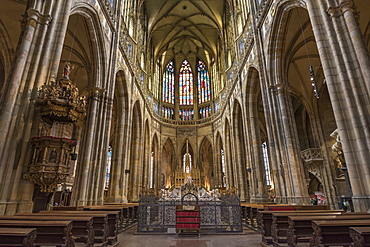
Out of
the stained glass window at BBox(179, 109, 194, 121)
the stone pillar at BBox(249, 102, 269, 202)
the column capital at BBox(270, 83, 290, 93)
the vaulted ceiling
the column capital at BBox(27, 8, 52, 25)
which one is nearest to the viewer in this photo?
the column capital at BBox(27, 8, 52, 25)

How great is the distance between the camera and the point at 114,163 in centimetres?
1570

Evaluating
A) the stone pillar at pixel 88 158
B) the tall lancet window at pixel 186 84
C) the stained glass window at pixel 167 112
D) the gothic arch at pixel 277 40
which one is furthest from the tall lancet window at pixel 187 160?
the gothic arch at pixel 277 40

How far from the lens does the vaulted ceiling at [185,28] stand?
26203 millimetres

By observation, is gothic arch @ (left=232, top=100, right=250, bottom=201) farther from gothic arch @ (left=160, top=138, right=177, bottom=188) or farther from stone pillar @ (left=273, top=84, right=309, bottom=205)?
gothic arch @ (left=160, top=138, right=177, bottom=188)

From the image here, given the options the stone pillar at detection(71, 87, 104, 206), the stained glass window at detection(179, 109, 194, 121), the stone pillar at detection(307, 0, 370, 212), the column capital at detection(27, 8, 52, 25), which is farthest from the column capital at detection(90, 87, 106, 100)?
the stained glass window at detection(179, 109, 194, 121)

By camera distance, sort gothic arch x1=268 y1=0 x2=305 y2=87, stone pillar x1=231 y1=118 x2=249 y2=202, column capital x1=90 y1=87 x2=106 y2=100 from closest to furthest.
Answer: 1. gothic arch x1=268 y1=0 x2=305 y2=87
2. column capital x1=90 y1=87 x2=106 y2=100
3. stone pillar x1=231 y1=118 x2=249 y2=202

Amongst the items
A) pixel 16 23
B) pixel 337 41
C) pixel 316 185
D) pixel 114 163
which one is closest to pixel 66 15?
pixel 16 23

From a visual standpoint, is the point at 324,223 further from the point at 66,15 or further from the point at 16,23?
the point at 16,23

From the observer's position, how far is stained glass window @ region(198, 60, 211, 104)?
33094 millimetres

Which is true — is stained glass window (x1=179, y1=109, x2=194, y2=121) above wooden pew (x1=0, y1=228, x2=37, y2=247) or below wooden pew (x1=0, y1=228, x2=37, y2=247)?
above

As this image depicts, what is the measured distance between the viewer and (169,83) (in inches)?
1332

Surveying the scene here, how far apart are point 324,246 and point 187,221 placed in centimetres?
472

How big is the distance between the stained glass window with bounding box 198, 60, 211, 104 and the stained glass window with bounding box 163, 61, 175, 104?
13.9 feet

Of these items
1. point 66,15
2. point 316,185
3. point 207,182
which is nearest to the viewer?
point 66,15
